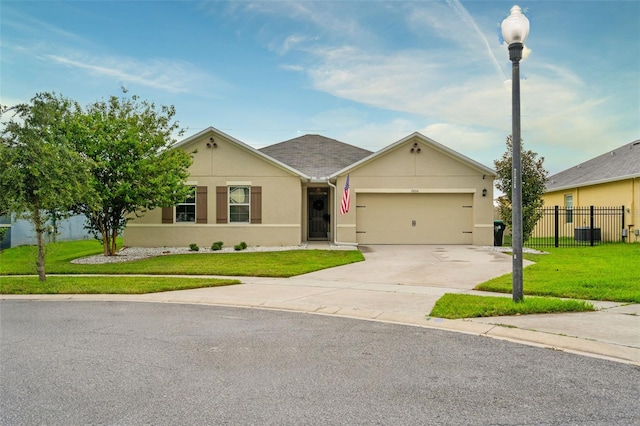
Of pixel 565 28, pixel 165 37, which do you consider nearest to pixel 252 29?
pixel 165 37

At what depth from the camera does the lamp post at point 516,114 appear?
7.36 meters

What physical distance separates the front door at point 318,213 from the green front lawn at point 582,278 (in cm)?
1017

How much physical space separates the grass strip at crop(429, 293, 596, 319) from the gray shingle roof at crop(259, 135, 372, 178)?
14376 mm

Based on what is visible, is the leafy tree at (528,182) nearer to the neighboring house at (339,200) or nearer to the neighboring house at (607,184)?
the neighboring house at (339,200)

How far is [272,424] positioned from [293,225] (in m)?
17.3

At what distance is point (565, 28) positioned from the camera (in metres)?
14.6

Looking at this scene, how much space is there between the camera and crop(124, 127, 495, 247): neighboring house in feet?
67.8

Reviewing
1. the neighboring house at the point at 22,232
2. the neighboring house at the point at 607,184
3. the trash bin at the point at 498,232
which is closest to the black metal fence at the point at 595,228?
the neighboring house at the point at 607,184

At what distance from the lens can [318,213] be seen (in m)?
23.3

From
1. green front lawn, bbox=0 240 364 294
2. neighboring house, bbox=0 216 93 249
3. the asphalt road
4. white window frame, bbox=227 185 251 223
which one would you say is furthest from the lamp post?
neighboring house, bbox=0 216 93 249

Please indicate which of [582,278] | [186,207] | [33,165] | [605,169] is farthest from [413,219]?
[33,165]

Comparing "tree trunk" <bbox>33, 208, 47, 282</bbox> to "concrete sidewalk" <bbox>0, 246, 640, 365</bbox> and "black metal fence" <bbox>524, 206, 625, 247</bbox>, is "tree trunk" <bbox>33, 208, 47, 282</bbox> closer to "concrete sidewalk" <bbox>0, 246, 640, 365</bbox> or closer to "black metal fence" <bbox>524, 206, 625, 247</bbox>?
"concrete sidewalk" <bbox>0, 246, 640, 365</bbox>

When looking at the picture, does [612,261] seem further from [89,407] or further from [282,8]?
[89,407]

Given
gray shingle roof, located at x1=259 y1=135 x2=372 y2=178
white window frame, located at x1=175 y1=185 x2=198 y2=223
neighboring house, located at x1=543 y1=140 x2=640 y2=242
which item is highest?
gray shingle roof, located at x1=259 y1=135 x2=372 y2=178
